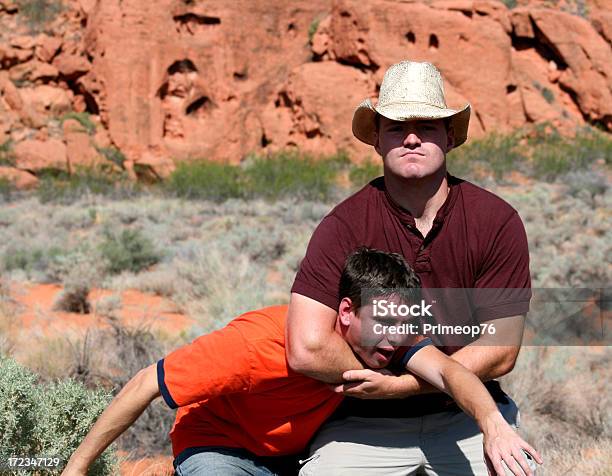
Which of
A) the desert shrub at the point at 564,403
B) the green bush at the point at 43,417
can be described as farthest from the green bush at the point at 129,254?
the green bush at the point at 43,417

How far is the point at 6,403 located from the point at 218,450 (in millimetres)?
954

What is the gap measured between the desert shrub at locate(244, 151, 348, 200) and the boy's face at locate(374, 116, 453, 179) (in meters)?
13.4

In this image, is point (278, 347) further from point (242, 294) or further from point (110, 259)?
point (110, 259)

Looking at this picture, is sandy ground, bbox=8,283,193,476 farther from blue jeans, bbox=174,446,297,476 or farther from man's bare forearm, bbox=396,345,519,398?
man's bare forearm, bbox=396,345,519,398

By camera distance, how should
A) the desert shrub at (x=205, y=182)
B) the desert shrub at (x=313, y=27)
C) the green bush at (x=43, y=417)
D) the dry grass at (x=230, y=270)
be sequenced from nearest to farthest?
the green bush at (x=43, y=417) < the dry grass at (x=230, y=270) < the desert shrub at (x=205, y=182) < the desert shrub at (x=313, y=27)

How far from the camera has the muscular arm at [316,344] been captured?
280 centimetres

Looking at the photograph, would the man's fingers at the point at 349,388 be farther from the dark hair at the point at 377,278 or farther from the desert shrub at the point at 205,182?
the desert shrub at the point at 205,182

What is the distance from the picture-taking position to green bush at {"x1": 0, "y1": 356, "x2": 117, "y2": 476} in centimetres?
322

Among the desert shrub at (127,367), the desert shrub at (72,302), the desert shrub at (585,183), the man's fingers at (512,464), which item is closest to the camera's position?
the man's fingers at (512,464)

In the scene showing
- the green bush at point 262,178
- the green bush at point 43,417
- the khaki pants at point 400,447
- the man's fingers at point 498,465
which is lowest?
the green bush at point 262,178

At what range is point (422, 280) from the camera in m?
3.11

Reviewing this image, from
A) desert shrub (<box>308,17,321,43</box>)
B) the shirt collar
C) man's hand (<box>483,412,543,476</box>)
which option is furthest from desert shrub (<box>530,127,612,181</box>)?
man's hand (<box>483,412,543,476</box>)

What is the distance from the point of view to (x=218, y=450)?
300cm

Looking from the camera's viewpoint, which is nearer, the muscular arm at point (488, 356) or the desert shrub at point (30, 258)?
the muscular arm at point (488, 356)
